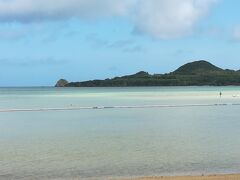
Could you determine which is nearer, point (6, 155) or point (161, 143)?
point (6, 155)

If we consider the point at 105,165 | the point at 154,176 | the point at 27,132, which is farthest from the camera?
the point at 27,132

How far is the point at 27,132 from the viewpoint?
1297 inches

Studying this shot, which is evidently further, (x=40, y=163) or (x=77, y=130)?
(x=77, y=130)

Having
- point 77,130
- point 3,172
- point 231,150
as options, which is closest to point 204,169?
point 231,150

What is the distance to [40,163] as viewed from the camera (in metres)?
19.3

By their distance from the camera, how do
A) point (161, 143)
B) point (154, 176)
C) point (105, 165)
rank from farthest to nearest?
point (161, 143), point (105, 165), point (154, 176)

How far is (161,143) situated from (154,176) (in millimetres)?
8940

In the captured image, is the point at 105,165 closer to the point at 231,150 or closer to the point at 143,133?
the point at 231,150

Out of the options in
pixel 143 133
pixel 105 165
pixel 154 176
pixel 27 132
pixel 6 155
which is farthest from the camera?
pixel 27 132

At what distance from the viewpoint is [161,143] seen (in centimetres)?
2505

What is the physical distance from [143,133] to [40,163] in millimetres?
11897

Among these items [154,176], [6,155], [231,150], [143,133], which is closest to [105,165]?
[154,176]

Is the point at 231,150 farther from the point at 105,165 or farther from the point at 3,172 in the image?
the point at 3,172

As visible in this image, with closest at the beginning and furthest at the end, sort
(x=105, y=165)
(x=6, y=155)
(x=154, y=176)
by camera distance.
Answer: (x=154, y=176)
(x=105, y=165)
(x=6, y=155)
